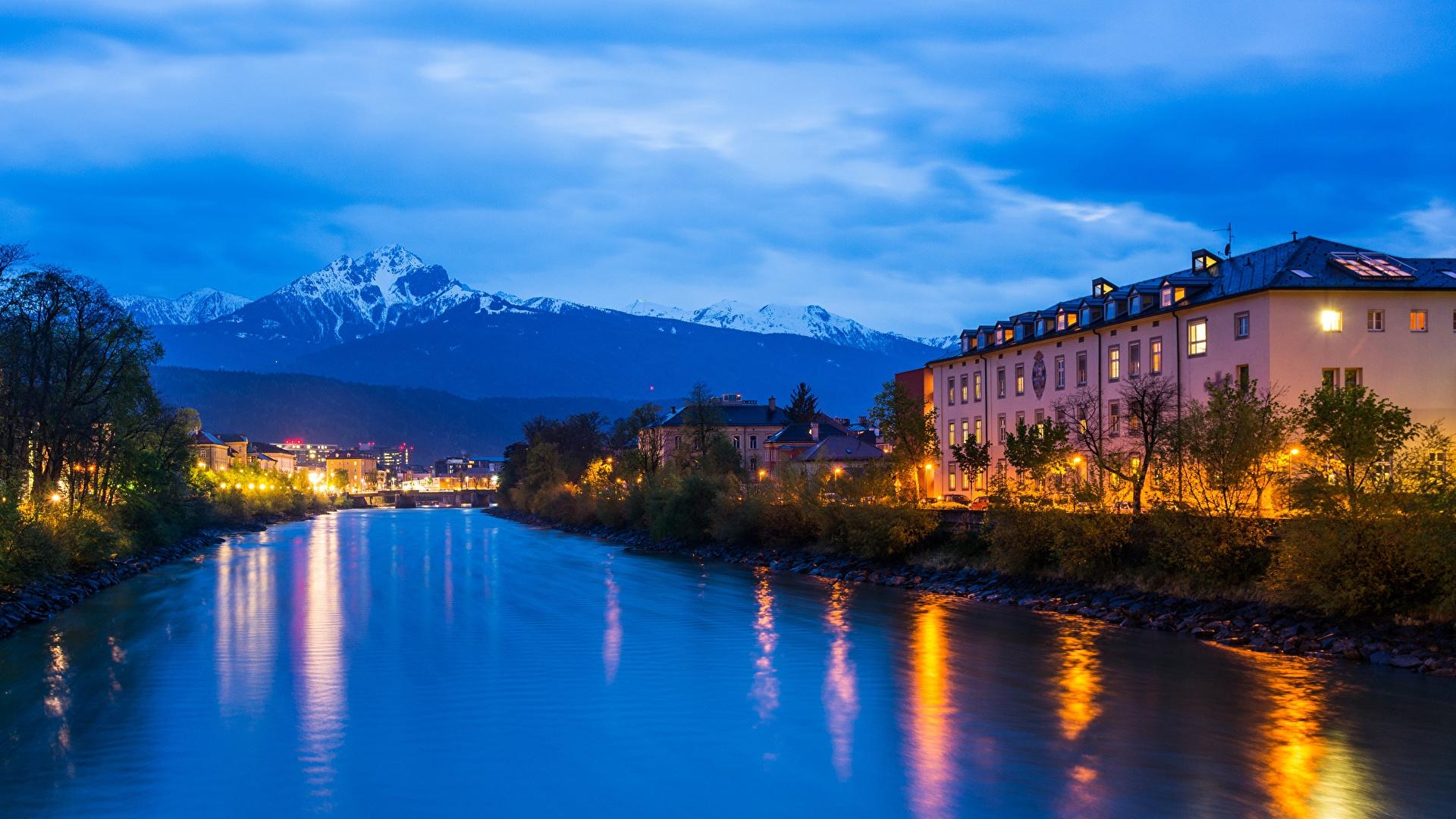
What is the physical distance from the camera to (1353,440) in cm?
2953

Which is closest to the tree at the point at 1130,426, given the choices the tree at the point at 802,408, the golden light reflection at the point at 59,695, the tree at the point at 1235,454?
the tree at the point at 1235,454

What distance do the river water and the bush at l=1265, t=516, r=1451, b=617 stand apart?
7.30 feet

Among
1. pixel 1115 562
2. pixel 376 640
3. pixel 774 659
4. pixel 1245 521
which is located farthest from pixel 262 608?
pixel 1245 521

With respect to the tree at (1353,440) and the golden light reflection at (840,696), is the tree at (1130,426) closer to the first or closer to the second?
the tree at (1353,440)

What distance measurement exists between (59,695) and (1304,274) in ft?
131

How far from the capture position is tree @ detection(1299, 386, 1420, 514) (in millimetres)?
28547

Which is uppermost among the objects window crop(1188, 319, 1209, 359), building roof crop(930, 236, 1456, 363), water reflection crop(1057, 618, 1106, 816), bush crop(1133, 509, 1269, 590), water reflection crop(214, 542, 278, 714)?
building roof crop(930, 236, 1456, 363)

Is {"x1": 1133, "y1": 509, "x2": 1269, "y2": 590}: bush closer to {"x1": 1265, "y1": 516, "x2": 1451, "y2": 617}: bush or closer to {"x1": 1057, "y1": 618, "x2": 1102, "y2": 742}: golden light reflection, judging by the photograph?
{"x1": 1057, "y1": 618, "x2": 1102, "y2": 742}: golden light reflection

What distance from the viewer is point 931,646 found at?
1209 inches

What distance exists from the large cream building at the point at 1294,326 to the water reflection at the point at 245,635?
109 ft

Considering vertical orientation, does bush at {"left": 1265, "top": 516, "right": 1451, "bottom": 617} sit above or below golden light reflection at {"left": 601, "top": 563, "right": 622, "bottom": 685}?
above

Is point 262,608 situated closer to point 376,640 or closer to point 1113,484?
Answer: point 376,640

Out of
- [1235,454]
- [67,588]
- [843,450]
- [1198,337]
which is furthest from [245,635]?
[843,450]

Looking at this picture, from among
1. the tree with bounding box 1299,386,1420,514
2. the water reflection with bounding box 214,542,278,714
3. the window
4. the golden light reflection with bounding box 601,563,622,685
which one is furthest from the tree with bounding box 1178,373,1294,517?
the water reflection with bounding box 214,542,278,714
